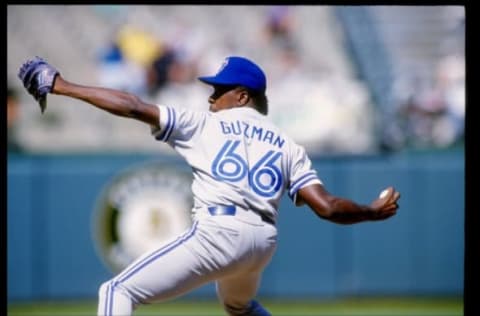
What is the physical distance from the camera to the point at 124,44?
9492 mm

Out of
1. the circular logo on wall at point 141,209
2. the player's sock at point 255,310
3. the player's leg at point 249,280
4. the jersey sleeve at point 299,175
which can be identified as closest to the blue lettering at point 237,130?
the jersey sleeve at point 299,175

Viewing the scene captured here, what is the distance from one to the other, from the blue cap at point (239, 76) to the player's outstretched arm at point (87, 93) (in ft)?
1.23

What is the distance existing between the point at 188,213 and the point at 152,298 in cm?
476

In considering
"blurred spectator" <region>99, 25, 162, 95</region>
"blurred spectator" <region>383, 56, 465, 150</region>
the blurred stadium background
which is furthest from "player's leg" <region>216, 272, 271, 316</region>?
"blurred spectator" <region>99, 25, 162, 95</region>

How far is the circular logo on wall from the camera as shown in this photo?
9.03 m

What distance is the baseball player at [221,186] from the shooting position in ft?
13.9

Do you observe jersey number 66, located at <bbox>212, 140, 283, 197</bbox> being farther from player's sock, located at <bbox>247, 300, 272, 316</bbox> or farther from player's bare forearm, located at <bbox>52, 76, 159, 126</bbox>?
player's sock, located at <bbox>247, 300, 272, 316</bbox>

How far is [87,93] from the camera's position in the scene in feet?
13.8

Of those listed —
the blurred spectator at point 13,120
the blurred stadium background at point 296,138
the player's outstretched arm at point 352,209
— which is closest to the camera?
the player's outstretched arm at point 352,209

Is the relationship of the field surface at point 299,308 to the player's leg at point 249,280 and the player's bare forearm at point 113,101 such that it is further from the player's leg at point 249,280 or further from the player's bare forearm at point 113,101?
the player's bare forearm at point 113,101

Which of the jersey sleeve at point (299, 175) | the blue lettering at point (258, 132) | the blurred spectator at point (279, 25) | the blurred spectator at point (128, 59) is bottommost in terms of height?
the jersey sleeve at point (299, 175)

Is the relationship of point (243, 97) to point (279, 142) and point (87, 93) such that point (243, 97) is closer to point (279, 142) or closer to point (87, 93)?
point (279, 142)

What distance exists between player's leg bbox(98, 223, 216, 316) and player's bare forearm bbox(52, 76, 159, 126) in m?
0.52

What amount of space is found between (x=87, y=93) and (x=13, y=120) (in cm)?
517
